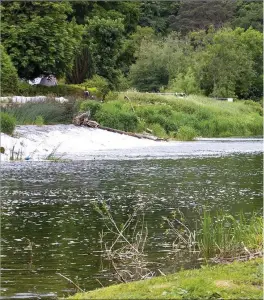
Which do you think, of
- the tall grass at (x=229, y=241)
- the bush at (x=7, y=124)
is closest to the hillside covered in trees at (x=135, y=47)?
the bush at (x=7, y=124)

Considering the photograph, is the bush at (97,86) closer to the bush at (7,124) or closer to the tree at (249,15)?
the bush at (7,124)

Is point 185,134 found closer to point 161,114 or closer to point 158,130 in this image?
point 158,130

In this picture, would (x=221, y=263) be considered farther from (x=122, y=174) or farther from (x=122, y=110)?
(x=122, y=110)

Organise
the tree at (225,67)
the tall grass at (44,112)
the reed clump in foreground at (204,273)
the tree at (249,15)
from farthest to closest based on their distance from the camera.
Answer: the tree at (249,15), the tree at (225,67), the tall grass at (44,112), the reed clump in foreground at (204,273)

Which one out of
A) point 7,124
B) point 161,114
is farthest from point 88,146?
point 161,114

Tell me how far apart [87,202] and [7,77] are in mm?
31676

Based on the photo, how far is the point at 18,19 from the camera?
58.2m

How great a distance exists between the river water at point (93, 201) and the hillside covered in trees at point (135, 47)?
1963cm

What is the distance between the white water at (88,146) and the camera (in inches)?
1449

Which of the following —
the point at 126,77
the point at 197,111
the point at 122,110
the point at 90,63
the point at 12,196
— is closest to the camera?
the point at 12,196

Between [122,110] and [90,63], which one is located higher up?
[90,63]

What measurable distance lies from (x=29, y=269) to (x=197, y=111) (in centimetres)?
5164

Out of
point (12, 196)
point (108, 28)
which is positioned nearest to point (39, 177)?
point (12, 196)

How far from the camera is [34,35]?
57.8m
